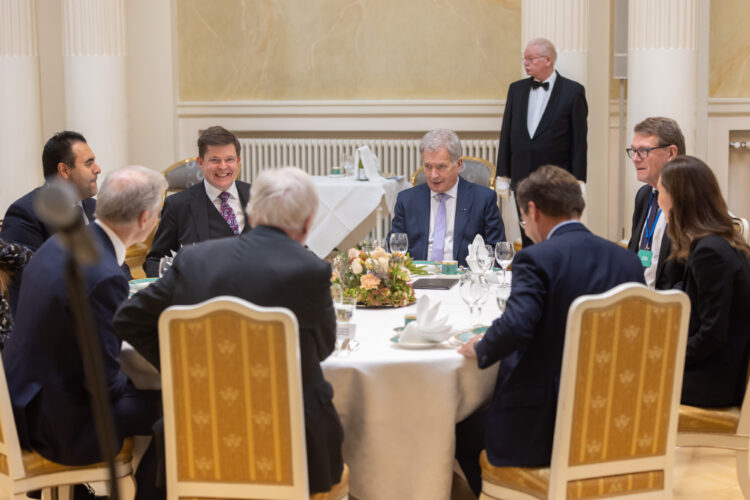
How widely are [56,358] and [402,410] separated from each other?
1.00 metres

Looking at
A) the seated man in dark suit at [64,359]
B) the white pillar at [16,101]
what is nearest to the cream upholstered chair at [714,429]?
the seated man in dark suit at [64,359]

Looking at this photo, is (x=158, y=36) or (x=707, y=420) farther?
(x=158, y=36)

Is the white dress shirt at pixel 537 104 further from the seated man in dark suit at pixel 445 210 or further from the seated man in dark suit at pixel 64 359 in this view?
the seated man in dark suit at pixel 64 359

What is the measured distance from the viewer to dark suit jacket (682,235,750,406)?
9.96 feet

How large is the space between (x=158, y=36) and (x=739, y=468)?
6.91 metres

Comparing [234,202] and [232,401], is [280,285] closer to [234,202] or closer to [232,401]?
[232,401]

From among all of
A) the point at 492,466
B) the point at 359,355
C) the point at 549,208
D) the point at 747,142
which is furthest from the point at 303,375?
the point at 747,142

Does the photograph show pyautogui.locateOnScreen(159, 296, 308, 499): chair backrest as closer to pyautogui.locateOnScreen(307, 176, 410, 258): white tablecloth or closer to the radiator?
pyautogui.locateOnScreen(307, 176, 410, 258): white tablecloth

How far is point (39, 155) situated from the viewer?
26.7 feet

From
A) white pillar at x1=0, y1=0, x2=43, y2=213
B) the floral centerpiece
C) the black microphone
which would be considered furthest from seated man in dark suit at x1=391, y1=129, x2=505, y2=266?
white pillar at x1=0, y1=0, x2=43, y2=213

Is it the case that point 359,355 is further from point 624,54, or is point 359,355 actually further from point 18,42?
point 18,42

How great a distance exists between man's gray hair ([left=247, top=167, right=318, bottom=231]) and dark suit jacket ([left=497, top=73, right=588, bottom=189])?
393cm

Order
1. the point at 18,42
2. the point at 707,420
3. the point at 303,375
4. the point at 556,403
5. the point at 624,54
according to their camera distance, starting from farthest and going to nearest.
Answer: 1. the point at 18,42
2. the point at 624,54
3. the point at 707,420
4. the point at 556,403
5. the point at 303,375

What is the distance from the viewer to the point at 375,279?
136 inches
